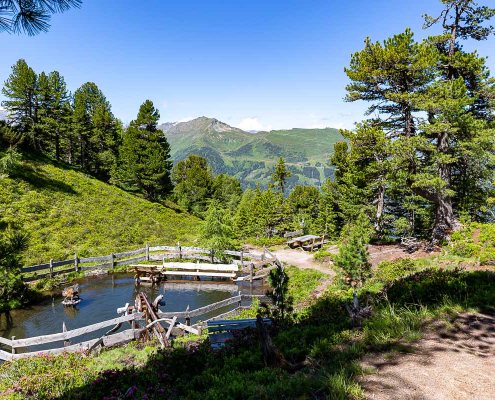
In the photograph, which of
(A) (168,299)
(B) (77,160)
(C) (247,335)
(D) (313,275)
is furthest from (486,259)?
(B) (77,160)

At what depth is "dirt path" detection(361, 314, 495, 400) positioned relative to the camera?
4191 millimetres

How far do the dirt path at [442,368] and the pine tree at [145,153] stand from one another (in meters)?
38.1

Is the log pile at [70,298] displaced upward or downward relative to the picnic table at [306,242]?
downward

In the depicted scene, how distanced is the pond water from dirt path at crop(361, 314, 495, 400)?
1194 centimetres

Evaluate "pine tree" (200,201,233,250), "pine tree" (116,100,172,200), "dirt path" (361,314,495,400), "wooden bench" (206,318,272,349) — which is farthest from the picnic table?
"pine tree" (116,100,172,200)

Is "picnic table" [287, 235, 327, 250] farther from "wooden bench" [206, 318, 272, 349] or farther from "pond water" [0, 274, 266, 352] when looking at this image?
"wooden bench" [206, 318, 272, 349]

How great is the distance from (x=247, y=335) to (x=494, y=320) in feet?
21.3

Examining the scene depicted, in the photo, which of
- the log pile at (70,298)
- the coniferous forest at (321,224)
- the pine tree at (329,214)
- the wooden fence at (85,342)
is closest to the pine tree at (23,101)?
the coniferous forest at (321,224)

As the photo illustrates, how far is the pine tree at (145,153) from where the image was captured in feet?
128

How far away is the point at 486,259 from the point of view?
1224cm

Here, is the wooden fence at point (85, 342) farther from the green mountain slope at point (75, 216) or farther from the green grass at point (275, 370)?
the green mountain slope at point (75, 216)

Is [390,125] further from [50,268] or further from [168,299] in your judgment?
[50,268]

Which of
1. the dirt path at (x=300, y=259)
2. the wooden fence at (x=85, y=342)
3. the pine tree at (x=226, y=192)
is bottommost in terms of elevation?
the dirt path at (x=300, y=259)

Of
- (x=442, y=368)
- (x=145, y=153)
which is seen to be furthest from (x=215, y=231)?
(x=145, y=153)
